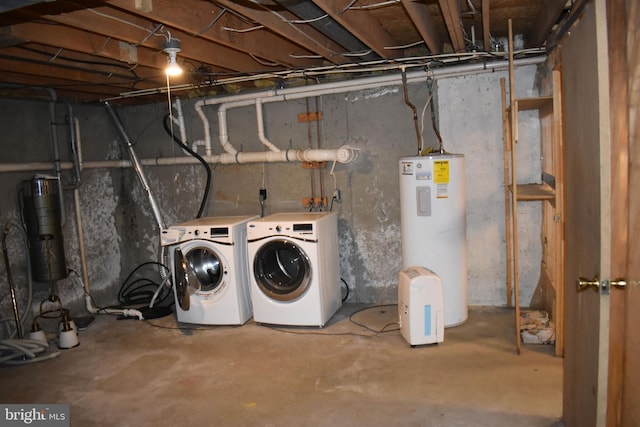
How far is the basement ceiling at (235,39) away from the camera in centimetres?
273

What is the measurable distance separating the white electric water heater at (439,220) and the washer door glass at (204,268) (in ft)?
5.63

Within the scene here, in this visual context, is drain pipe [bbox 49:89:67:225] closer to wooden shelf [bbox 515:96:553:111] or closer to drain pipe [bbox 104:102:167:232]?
drain pipe [bbox 104:102:167:232]

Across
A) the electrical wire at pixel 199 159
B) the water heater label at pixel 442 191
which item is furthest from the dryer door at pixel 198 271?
the water heater label at pixel 442 191

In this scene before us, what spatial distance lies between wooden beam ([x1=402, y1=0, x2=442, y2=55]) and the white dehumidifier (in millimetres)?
1694

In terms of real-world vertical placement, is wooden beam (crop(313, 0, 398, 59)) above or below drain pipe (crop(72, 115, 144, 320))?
above

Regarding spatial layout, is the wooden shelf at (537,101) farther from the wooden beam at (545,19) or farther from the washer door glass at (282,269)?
the washer door glass at (282,269)

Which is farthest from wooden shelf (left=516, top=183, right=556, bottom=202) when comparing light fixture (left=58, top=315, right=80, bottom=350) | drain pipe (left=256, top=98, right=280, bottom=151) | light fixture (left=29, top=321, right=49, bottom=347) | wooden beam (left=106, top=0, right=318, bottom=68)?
light fixture (left=29, top=321, right=49, bottom=347)

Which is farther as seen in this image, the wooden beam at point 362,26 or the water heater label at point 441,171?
the water heater label at point 441,171

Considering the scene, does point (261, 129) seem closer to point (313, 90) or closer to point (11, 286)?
point (313, 90)

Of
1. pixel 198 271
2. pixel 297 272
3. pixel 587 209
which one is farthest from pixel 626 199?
pixel 198 271

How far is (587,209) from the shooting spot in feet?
6.01

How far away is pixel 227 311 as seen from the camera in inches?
169

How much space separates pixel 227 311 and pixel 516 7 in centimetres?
329

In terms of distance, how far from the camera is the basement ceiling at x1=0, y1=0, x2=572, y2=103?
2727 mm
